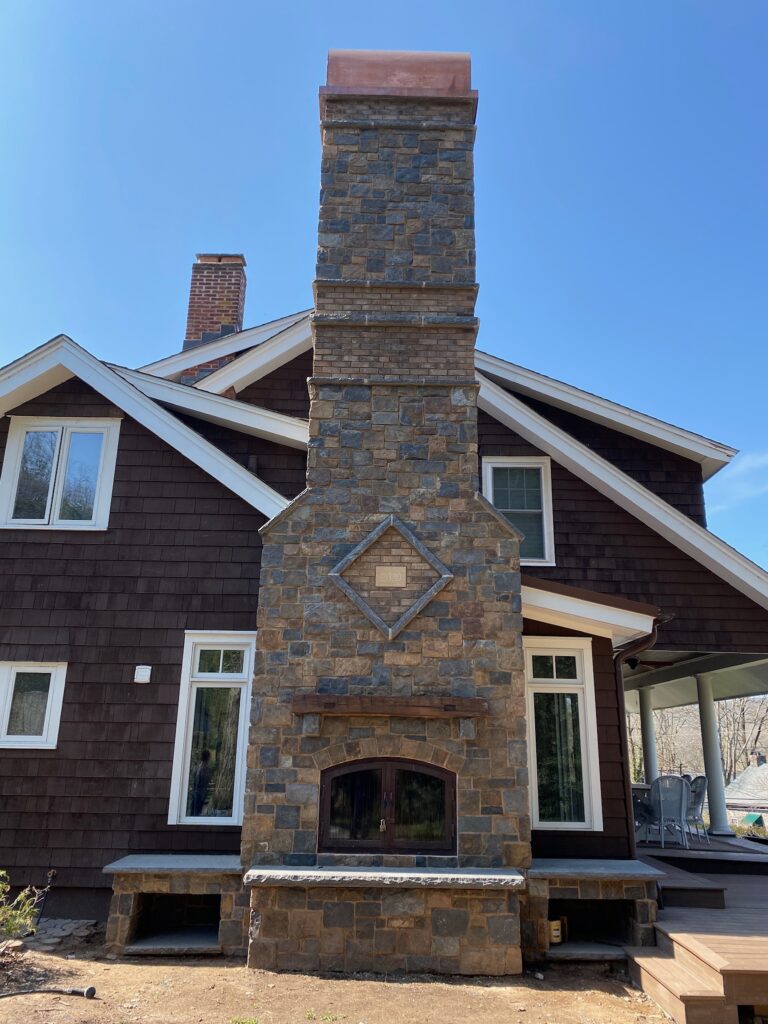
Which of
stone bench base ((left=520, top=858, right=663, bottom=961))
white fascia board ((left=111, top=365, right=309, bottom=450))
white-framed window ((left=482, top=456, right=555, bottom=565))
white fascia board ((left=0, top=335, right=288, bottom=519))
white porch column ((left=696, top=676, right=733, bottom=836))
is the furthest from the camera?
white porch column ((left=696, top=676, right=733, bottom=836))

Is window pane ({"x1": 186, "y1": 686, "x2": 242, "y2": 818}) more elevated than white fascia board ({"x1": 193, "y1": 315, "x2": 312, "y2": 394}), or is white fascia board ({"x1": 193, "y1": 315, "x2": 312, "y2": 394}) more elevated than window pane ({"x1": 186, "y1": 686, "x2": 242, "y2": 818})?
white fascia board ({"x1": 193, "y1": 315, "x2": 312, "y2": 394})

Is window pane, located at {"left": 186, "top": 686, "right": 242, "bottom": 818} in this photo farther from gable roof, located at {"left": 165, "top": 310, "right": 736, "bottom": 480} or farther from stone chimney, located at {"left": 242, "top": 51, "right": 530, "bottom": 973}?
gable roof, located at {"left": 165, "top": 310, "right": 736, "bottom": 480}

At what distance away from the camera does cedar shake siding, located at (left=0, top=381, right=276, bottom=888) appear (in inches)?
287

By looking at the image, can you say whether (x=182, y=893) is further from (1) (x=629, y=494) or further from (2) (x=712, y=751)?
(2) (x=712, y=751)

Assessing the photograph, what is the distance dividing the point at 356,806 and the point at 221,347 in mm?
6528

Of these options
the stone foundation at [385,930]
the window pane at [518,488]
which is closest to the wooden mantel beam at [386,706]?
the stone foundation at [385,930]

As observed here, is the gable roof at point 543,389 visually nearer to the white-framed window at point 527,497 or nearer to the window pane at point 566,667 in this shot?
the white-framed window at point 527,497

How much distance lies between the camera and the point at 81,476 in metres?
8.41

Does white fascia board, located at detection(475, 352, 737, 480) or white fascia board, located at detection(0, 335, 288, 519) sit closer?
white fascia board, located at detection(0, 335, 288, 519)

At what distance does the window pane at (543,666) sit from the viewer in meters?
7.86

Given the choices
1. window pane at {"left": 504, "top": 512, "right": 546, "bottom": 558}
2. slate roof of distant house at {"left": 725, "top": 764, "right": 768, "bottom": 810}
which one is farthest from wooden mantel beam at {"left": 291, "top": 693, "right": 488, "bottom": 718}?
slate roof of distant house at {"left": 725, "top": 764, "right": 768, "bottom": 810}

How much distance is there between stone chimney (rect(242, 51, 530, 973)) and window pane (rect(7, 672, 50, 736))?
2.52 m

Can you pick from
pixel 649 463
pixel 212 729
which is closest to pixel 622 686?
pixel 649 463

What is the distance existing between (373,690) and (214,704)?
1928 millimetres
